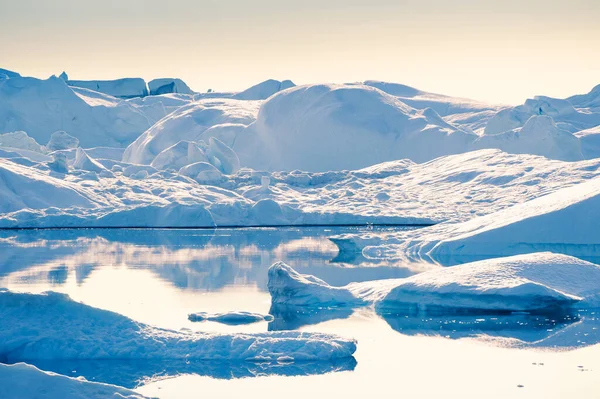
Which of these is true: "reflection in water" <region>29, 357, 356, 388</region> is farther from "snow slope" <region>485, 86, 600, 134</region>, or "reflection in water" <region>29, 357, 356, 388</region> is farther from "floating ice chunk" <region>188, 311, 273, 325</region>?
"snow slope" <region>485, 86, 600, 134</region>

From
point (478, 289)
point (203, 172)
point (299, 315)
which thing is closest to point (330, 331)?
point (299, 315)

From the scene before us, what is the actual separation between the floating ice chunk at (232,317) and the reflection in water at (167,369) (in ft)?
9.22

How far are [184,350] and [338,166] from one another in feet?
109

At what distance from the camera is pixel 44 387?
23.1 feet

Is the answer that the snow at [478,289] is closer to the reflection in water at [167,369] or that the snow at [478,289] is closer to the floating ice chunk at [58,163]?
the reflection in water at [167,369]

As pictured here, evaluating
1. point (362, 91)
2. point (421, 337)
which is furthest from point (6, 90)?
point (421, 337)

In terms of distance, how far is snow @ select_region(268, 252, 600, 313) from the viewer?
13242 millimetres

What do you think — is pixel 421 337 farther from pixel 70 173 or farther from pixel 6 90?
pixel 6 90

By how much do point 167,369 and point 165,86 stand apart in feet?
206

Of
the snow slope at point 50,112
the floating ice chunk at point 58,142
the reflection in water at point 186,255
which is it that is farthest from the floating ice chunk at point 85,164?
the snow slope at point 50,112

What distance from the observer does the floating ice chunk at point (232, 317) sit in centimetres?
1300

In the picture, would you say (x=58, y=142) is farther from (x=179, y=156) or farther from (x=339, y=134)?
(x=339, y=134)

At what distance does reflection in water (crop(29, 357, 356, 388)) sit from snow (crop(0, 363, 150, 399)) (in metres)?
2.24

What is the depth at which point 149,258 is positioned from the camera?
76.3ft
